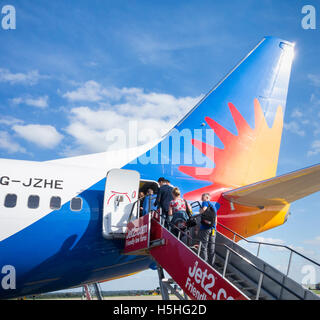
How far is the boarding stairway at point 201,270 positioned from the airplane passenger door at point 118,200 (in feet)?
1.00

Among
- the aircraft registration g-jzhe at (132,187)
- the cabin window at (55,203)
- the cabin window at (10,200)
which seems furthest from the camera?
the cabin window at (55,203)

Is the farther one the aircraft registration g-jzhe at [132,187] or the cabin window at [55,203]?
the cabin window at [55,203]

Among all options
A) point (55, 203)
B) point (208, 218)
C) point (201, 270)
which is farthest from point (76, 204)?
point (201, 270)

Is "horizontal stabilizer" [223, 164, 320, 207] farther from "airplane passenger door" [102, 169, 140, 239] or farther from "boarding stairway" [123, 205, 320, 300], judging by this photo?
"airplane passenger door" [102, 169, 140, 239]

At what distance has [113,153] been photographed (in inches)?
402

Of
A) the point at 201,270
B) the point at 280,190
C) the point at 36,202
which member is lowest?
the point at 201,270

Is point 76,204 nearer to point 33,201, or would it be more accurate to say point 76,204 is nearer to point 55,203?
point 55,203

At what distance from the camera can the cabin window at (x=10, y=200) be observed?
7.56 meters

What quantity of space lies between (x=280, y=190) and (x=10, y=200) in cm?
630

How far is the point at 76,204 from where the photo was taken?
27.0ft

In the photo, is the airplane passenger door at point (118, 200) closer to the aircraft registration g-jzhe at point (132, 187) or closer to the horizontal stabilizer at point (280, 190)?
the aircraft registration g-jzhe at point (132, 187)

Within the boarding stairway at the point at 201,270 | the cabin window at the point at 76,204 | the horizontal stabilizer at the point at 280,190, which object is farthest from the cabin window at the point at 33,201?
the horizontal stabilizer at the point at 280,190
